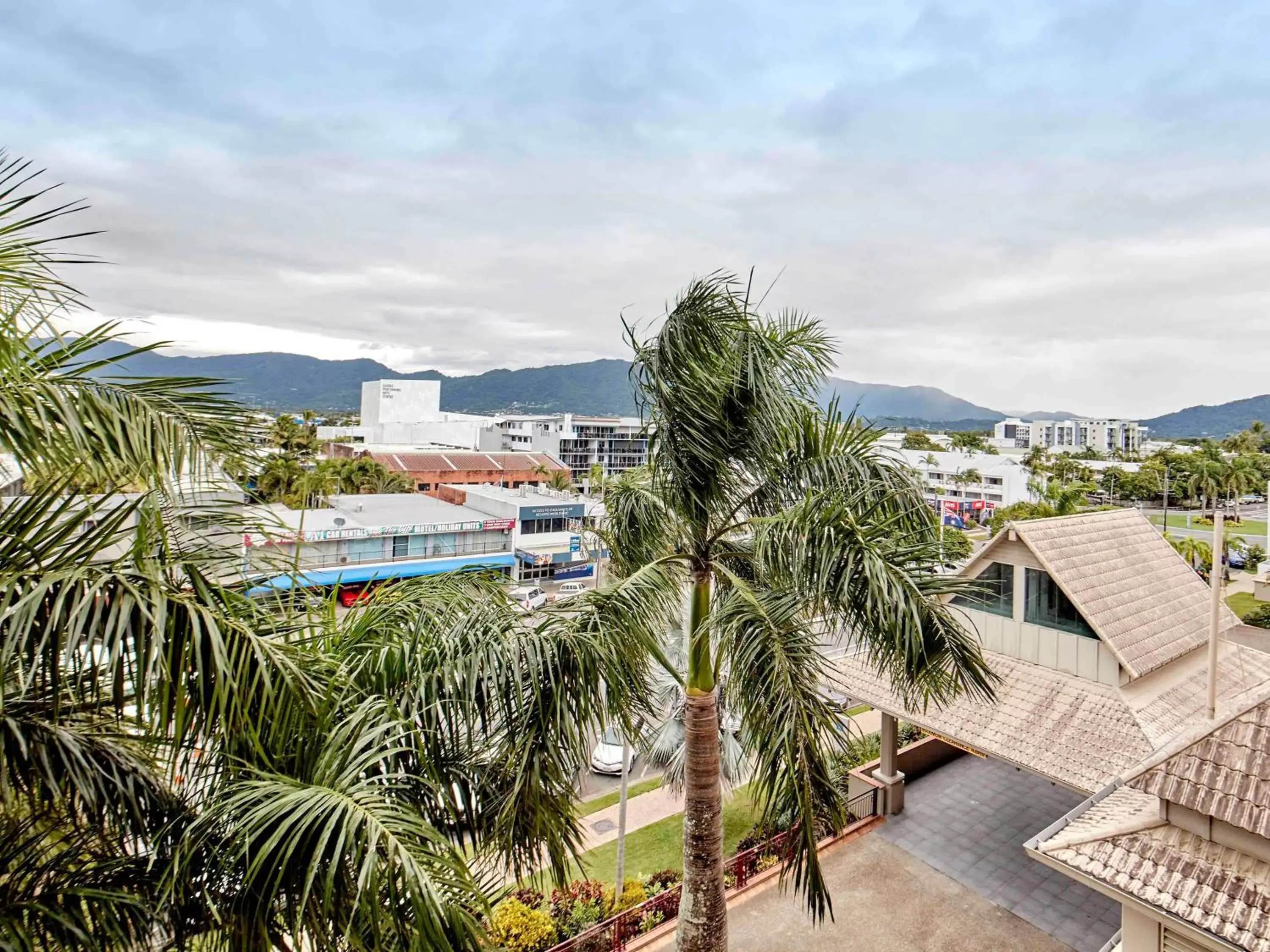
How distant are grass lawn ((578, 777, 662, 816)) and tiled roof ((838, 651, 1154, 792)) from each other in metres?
5.84

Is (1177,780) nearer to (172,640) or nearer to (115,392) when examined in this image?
(172,640)

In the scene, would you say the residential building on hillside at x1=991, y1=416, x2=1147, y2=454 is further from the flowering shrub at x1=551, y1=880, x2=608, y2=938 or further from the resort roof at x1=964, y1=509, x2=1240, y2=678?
the flowering shrub at x1=551, y1=880, x2=608, y2=938

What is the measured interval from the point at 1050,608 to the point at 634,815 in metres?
8.50

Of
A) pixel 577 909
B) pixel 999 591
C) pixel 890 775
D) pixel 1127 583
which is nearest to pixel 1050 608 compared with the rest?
pixel 999 591

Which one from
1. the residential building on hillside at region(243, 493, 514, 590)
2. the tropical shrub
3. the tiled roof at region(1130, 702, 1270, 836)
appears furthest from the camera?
the residential building on hillside at region(243, 493, 514, 590)

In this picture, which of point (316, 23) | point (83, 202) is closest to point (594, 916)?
point (83, 202)

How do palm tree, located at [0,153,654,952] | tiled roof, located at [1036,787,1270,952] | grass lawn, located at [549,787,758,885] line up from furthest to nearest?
grass lawn, located at [549,787,758,885]
tiled roof, located at [1036,787,1270,952]
palm tree, located at [0,153,654,952]

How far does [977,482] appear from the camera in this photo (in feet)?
191

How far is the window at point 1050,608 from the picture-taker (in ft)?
30.2

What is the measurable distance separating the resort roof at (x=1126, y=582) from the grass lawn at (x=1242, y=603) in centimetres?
1892

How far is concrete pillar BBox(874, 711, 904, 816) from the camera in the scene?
10641 millimetres

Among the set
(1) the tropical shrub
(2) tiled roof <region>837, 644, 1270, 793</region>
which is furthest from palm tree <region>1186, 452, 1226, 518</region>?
(1) the tropical shrub

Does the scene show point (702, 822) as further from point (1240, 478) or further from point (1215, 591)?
point (1240, 478)

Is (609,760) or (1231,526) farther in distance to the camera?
(1231,526)
